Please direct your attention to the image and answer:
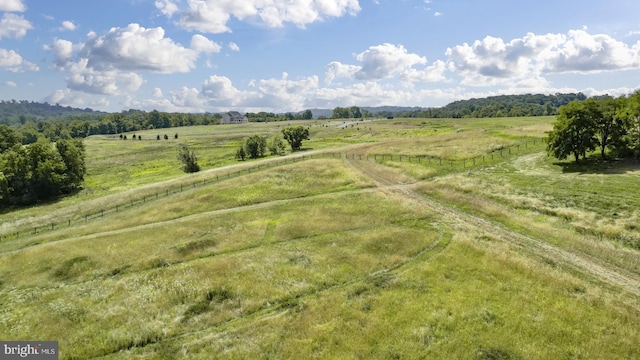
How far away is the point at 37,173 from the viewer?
3246 inches

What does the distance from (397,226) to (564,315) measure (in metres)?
20.9

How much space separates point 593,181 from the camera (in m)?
50.2

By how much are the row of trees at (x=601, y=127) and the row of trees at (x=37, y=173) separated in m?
106

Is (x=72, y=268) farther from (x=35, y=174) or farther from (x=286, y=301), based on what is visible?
(x=35, y=174)

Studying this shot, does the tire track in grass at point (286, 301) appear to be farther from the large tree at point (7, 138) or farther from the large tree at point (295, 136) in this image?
the large tree at point (7, 138)

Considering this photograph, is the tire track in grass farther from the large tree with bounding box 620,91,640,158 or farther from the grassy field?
the large tree with bounding box 620,91,640,158

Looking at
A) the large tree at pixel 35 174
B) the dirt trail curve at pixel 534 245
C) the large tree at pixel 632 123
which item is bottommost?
the dirt trail curve at pixel 534 245

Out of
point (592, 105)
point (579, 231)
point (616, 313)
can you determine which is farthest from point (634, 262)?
point (592, 105)

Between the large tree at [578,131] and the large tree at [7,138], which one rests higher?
the large tree at [7,138]

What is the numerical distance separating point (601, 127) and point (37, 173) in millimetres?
114501

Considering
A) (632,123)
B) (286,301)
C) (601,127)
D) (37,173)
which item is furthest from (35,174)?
(632,123)

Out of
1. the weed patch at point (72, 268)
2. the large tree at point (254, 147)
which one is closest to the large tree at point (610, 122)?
the weed patch at point (72, 268)

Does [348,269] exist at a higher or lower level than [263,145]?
lower

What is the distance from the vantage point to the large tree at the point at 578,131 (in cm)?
5944
